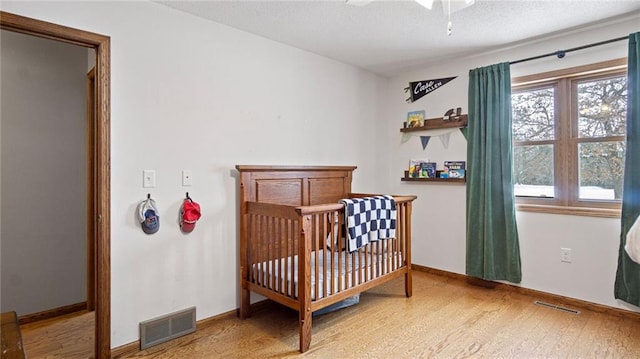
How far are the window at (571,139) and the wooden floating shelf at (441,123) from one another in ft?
1.49

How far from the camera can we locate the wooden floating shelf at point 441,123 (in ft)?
11.1

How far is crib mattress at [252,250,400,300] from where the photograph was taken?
2293 mm

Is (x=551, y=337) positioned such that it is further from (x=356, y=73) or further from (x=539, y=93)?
(x=356, y=73)

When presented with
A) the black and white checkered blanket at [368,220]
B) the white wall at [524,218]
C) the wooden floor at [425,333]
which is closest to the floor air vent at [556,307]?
the wooden floor at [425,333]

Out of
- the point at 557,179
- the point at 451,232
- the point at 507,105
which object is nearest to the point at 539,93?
the point at 507,105

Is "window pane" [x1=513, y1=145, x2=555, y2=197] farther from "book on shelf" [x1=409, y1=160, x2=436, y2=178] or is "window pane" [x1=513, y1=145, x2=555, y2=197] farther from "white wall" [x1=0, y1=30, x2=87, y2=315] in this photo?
"white wall" [x1=0, y1=30, x2=87, y2=315]

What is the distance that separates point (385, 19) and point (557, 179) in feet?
6.48

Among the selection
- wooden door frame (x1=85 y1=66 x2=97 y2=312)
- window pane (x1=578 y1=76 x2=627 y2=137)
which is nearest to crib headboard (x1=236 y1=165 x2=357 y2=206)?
wooden door frame (x1=85 y1=66 x2=97 y2=312)

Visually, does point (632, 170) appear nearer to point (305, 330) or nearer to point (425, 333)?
point (425, 333)

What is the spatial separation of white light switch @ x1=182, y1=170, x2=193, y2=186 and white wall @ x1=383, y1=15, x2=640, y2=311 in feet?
7.80

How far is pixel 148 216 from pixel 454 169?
9.11 feet

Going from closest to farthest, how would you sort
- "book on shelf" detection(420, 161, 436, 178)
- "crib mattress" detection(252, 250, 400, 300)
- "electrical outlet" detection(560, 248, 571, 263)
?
1. "crib mattress" detection(252, 250, 400, 300)
2. "electrical outlet" detection(560, 248, 571, 263)
3. "book on shelf" detection(420, 161, 436, 178)

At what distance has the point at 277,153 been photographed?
9.69 ft

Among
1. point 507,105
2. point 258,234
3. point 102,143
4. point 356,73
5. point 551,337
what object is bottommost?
point 551,337
